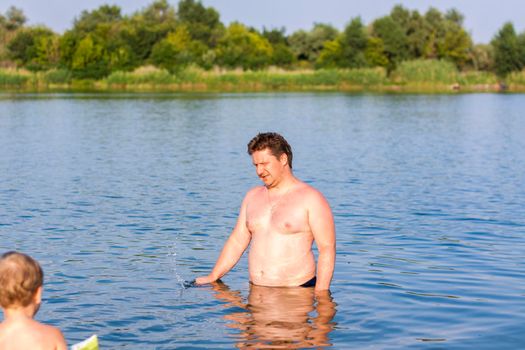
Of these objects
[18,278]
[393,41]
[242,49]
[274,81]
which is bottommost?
[18,278]

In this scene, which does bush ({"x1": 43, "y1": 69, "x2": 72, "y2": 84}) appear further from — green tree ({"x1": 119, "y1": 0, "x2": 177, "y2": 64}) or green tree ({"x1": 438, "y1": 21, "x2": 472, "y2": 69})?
green tree ({"x1": 438, "y1": 21, "x2": 472, "y2": 69})

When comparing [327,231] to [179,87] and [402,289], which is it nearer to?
[402,289]

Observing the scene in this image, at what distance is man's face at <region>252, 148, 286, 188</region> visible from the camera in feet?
26.4

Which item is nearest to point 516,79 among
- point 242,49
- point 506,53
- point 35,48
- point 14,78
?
point 506,53

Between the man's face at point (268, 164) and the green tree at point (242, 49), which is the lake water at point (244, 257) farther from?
the green tree at point (242, 49)

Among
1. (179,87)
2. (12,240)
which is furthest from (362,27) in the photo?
(12,240)

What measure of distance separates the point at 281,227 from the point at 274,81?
246 ft

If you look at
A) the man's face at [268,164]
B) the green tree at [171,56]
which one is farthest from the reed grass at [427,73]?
the man's face at [268,164]

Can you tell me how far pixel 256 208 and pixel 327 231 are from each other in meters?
0.79

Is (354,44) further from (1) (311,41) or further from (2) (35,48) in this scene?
(2) (35,48)

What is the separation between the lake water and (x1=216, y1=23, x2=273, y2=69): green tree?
2168 inches

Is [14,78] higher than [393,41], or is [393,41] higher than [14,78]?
[393,41]

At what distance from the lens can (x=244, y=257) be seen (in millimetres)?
11969

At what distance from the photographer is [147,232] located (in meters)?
13.8
